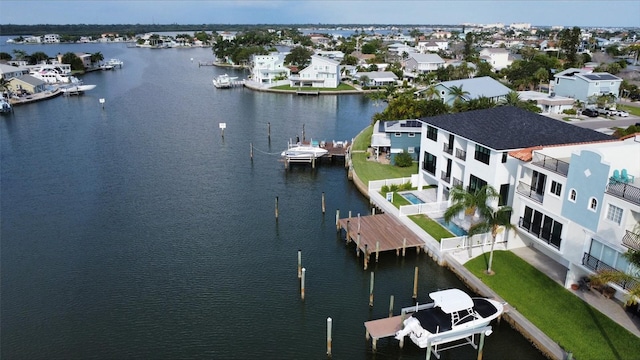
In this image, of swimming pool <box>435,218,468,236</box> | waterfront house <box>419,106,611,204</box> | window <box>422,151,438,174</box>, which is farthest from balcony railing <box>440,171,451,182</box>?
swimming pool <box>435,218,468,236</box>

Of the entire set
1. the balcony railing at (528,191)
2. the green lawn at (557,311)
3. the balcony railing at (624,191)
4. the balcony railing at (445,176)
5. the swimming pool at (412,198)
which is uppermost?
the balcony railing at (624,191)

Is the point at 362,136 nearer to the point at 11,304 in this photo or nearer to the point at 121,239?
the point at 121,239

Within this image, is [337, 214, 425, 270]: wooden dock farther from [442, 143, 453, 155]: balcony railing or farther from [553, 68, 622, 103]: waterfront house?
[553, 68, 622, 103]: waterfront house

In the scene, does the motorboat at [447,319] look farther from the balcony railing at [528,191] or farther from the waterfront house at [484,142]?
the waterfront house at [484,142]

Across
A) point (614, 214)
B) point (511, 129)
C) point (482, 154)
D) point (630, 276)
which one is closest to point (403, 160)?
point (511, 129)

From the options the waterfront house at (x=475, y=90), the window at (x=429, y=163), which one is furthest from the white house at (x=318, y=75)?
the window at (x=429, y=163)

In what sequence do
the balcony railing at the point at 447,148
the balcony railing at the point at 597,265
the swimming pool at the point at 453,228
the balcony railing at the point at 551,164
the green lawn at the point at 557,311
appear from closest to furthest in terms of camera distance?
the green lawn at the point at 557,311, the balcony railing at the point at 597,265, the balcony railing at the point at 551,164, the swimming pool at the point at 453,228, the balcony railing at the point at 447,148

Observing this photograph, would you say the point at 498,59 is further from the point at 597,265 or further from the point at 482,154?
the point at 597,265
